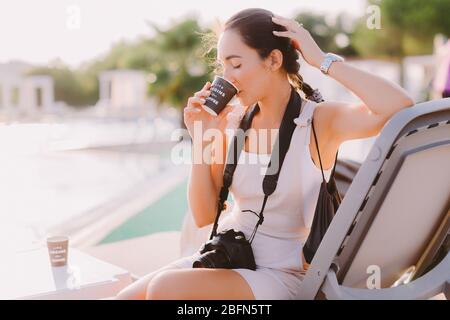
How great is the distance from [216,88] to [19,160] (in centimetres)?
947

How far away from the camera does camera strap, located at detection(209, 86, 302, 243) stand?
67.4 inches

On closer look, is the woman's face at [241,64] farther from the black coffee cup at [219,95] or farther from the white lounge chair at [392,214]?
the white lounge chair at [392,214]

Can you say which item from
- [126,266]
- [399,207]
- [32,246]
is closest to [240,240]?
[399,207]

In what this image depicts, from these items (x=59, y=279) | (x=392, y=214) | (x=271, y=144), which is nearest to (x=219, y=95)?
(x=271, y=144)

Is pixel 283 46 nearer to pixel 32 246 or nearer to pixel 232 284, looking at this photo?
pixel 232 284

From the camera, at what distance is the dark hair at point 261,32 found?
1773 mm

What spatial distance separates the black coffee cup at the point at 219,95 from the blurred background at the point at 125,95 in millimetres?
288

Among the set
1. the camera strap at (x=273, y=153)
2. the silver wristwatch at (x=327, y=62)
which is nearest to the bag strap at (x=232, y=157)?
the camera strap at (x=273, y=153)

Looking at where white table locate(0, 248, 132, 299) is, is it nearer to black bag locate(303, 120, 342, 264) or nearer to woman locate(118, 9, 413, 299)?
woman locate(118, 9, 413, 299)

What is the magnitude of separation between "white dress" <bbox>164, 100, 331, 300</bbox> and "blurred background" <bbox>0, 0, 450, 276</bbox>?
0.37 meters

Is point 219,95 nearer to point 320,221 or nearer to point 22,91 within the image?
point 320,221

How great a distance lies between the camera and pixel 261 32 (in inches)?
70.3

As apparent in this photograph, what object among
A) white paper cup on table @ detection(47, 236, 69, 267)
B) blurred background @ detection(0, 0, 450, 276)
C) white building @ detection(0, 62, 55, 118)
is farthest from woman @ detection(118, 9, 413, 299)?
white building @ detection(0, 62, 55, 118)

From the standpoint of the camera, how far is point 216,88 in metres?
1.78
